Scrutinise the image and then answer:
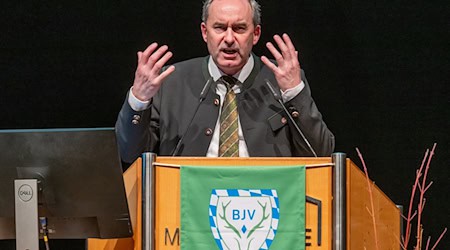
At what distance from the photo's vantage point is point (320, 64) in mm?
4238

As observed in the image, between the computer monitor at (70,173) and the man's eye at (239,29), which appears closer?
the computer monitor at (70,173)

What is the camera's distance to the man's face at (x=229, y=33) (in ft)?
10.9

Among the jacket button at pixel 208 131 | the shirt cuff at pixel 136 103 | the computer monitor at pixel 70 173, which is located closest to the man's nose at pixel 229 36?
the jacket button at pixel 208 131

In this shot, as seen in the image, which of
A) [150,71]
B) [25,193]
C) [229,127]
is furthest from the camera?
[229,127]

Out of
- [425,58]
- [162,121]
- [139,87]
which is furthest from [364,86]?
[139,87]

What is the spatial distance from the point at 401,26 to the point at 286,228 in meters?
1.82

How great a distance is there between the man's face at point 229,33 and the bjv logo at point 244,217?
79cm

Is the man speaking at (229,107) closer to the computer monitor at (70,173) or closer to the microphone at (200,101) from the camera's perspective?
the microphone at (200,101)

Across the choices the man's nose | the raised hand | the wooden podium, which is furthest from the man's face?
the wooden podium

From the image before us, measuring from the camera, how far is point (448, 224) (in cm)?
425

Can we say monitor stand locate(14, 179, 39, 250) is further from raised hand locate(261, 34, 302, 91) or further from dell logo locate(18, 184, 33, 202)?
raised hand locate(261, 34, 302, 91)

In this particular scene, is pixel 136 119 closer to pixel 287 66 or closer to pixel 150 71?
pixel 150 71

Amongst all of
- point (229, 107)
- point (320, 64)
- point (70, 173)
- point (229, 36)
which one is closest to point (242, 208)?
point (70, 173)

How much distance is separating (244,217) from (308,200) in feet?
0.62
